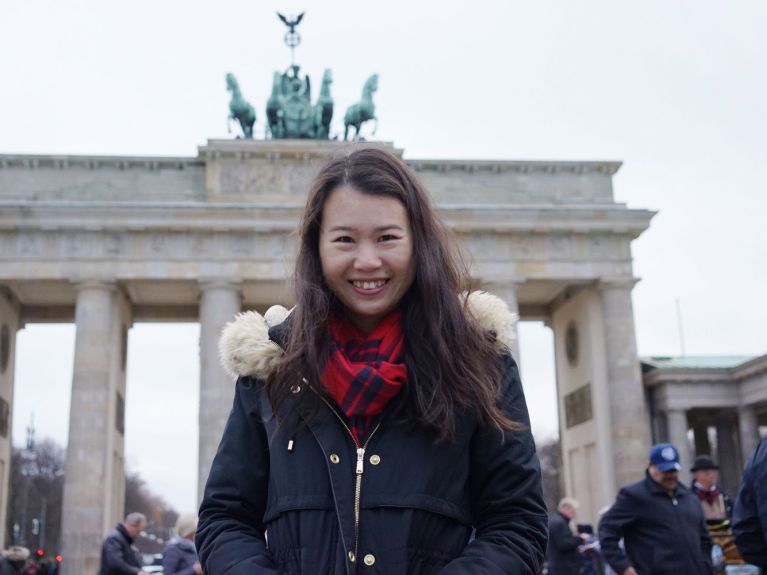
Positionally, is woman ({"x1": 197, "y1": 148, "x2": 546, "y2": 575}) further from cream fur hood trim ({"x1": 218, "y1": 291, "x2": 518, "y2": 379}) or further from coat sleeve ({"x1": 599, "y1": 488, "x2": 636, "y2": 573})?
coat sleeve ({"x1": 599, "y1": 488, "x2": 636, "y2": 573})

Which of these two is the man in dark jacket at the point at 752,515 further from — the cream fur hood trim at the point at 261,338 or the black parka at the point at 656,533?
the black parka at the point at 656,533

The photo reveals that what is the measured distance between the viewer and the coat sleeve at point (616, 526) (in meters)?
8.04

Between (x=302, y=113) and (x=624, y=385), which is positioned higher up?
(x=302, y=113)

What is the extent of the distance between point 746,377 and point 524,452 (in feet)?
121

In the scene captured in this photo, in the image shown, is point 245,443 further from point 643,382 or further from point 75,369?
point 643,382

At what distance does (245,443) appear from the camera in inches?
113

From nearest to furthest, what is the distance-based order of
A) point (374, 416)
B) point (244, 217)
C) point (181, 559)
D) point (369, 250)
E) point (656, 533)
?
point (374, 416) < point (369, 250) < point (656, 533) < point (181, 559) < point (244, 217)

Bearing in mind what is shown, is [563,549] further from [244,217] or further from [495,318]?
[244,217]

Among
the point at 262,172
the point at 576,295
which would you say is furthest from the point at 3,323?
the point at 576,295

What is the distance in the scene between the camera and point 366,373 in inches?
104

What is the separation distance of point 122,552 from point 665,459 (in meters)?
7.18

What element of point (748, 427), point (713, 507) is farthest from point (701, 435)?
point (713, 507)

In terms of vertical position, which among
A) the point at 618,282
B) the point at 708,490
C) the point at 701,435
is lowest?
the point at 708,490

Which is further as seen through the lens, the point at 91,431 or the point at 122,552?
the point at 91,431
